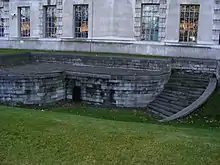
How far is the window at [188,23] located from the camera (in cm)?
2056

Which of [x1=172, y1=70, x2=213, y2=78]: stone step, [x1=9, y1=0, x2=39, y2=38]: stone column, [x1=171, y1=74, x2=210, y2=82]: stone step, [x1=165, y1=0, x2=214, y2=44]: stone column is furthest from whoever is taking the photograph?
[x1=9, y1=0, x2=39, y2=38]: stone column

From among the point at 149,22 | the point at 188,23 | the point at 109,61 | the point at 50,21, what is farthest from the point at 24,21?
the point at 188,23

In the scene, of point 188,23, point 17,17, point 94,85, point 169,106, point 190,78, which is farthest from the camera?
point 17,17

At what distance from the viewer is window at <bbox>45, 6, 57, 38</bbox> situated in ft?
85.1

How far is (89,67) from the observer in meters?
19.0

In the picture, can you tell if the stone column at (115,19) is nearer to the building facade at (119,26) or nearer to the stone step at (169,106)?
the building facade at (119,26)

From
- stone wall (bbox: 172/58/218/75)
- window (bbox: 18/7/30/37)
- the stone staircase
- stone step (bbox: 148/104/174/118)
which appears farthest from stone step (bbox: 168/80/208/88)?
window (bbox: 18/7/30/37)

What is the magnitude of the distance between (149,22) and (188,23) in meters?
2.67

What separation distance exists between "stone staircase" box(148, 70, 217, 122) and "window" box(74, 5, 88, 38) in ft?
30.2

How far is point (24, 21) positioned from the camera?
1088 inches

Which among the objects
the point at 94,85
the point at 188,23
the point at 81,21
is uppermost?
the point at 81,21

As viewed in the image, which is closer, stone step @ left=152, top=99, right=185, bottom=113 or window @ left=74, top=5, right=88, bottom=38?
stone step @ left=152, top=99, right=185, bottom=113

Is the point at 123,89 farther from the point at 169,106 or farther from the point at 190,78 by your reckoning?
the point at 190,78

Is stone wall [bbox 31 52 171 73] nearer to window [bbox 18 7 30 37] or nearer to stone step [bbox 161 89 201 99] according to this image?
stone step [bbox 161 89 201 99]
